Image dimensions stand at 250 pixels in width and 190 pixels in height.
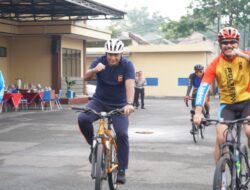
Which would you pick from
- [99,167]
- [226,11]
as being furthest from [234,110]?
[226,11]

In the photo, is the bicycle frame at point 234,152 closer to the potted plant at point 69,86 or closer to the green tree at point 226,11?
the potted plant at point 69,86

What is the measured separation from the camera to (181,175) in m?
8.06

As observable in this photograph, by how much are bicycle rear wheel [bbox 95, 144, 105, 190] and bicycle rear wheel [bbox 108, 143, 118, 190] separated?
1.28 ft

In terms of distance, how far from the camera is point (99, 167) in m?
5.99

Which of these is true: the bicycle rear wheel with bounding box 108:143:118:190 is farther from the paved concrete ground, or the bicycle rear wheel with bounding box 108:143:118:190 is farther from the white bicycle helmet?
the white bicycle helmet

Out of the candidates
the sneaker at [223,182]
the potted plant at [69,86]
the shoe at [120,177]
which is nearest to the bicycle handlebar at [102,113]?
the shoe at [120,177]

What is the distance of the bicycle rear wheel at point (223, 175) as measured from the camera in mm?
5141

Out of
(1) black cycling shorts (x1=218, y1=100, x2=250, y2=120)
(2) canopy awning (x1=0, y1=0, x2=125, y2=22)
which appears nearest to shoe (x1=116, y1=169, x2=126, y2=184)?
(1) black cycling shorts (x1=218, y1=100, x2=250, y2=120)

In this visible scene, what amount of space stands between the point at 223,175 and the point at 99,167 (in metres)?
1.45

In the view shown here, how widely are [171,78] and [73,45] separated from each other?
1248 cm

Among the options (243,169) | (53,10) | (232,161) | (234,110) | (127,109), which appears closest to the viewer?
(232,161)

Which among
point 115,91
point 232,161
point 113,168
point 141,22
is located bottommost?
point 113,168

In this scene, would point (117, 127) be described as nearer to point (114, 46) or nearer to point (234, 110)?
point (114, 46)

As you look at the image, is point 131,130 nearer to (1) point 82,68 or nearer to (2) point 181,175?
(2) point 181,175
